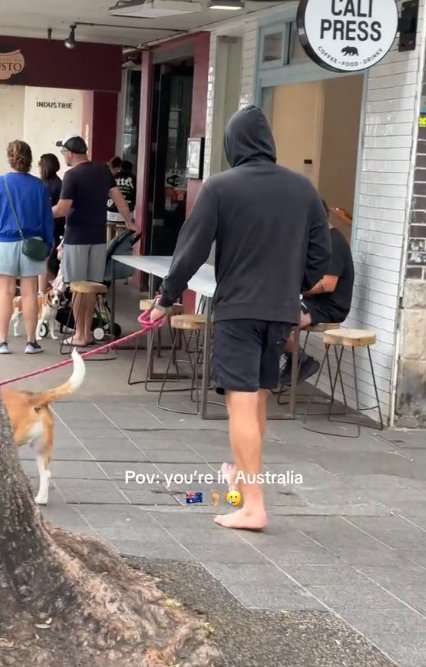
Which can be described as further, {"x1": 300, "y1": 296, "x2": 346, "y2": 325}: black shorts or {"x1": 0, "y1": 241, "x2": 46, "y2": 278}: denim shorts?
{"x1": 0, "y1": 241, "x2": 46, "y2": 278}: denim shorts

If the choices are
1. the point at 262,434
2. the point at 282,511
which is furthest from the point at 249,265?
the point at 282,511

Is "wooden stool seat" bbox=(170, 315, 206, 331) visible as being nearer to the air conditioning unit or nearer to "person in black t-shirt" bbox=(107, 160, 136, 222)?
the air conditioning unit

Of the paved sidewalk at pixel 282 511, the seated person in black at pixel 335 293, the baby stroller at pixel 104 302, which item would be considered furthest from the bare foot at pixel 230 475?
the baby stroller at pixel 104 302

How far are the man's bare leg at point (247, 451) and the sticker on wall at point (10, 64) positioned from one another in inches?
375

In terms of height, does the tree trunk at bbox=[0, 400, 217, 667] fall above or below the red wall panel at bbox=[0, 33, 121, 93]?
below

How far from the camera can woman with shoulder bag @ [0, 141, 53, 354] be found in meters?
9.79

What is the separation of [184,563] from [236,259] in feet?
4.69

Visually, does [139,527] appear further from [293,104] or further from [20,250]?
[293,104]

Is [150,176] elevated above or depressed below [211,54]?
below

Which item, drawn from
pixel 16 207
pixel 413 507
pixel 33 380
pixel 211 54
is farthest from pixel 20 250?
pixel 413 507

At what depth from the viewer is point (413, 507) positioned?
6.18 meters

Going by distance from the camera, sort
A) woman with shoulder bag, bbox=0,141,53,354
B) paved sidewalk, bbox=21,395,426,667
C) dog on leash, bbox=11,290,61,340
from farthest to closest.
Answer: dog on leash, bbox=11,290,61,340 < woman with shoulder bag, bbox=0,141,53,354 < paved sidewalk, bbox=21,395,426,667

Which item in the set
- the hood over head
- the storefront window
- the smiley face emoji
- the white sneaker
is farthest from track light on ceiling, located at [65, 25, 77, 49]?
the smiley face emoji

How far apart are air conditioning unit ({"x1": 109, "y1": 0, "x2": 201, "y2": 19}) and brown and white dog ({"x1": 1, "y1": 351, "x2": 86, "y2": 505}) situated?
17.1ft
